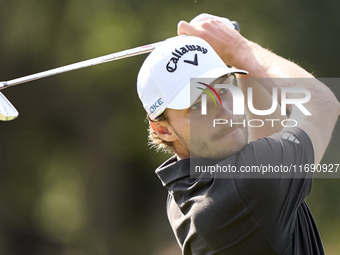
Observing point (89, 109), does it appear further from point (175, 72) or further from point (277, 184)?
point (277, 184)

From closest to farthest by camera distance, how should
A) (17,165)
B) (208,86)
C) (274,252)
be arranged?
(274,252) → (208,86) → (17,165)

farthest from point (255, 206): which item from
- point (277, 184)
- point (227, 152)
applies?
point (227, 152)

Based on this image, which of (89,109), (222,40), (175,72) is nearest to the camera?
(175,72)

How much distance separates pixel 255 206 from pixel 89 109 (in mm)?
6062

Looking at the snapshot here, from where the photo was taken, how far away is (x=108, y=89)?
7398 mm

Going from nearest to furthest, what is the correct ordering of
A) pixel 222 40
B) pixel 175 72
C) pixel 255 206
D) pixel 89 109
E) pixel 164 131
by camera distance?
pixel 255 206
pixel 175 72
pixel 164 131
pixel 222 40
pixel 89 109

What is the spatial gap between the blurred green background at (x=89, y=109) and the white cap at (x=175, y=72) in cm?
536

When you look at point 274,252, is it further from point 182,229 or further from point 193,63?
point 193,63

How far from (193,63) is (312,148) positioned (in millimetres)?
496

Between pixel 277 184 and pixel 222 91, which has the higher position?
pixel 222 91

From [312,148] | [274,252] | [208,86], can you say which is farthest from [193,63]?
[274,252]

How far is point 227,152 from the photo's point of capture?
5.82 ft

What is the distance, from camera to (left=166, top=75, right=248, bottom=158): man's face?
177 centimetres

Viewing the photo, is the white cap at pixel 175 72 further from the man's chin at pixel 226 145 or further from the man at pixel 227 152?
the man's chin at pixel 226 145
